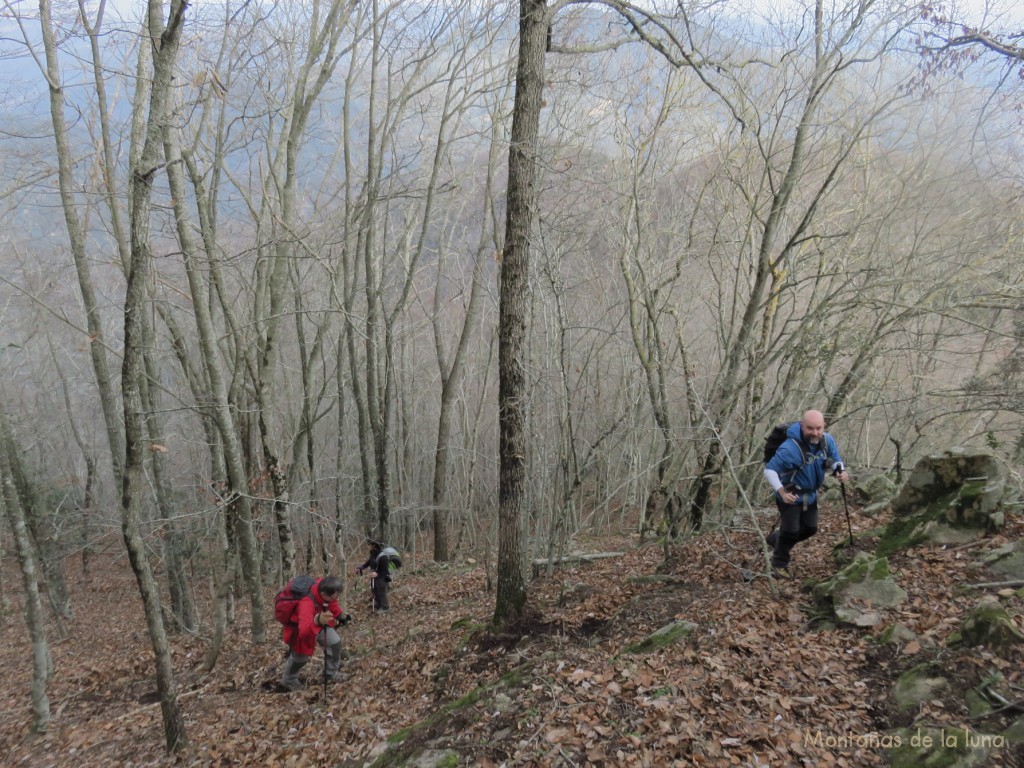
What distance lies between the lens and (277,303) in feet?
30.3

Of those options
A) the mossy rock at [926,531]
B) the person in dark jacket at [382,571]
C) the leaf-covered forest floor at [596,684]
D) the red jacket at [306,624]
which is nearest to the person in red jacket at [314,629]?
the red jacket at [306,624]

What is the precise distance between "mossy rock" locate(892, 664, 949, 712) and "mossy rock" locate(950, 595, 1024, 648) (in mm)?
358

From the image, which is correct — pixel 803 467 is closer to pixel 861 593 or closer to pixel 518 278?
pixel 861 593

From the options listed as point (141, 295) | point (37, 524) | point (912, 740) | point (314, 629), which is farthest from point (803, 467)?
point (37, 524)

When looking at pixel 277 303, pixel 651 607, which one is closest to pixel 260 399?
A: pixel 277 303

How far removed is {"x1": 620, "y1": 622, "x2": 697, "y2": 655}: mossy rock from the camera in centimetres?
483

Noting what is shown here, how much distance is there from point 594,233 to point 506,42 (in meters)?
3.99

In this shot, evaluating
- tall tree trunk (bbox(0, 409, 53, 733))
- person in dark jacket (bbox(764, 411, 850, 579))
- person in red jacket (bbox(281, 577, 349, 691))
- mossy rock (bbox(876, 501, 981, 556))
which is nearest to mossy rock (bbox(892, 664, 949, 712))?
person in dark jacket (bbox(764, 411, 850, 579))

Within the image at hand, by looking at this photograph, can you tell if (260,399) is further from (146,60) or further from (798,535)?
(798,535)

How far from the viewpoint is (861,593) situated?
467 centimetres

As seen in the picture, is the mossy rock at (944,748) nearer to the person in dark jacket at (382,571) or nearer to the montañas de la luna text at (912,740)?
the montañas de la luna text at (912,740)

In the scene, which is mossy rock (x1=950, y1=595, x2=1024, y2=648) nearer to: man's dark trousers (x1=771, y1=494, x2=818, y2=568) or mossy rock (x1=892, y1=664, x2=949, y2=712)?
mossy rock (x1=892, y1=664, x2=949, y2=712)

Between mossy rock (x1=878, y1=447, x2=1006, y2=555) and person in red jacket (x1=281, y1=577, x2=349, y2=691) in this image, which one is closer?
mossy rock (x1=878, y1=447, x2=1006, y2=555)

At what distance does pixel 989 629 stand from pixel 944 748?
1.11m
